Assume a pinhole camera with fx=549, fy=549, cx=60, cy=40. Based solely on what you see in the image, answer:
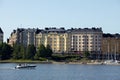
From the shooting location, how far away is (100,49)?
191625 mm

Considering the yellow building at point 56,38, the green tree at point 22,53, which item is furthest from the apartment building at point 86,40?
the green tree at point 22,53

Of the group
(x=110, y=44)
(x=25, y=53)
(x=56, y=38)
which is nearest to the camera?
→ (x=25, y=53)

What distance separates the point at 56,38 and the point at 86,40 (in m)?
11.0

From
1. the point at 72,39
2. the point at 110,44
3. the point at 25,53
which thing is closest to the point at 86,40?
the point at 72,39

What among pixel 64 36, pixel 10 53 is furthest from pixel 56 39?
pixel 10 53

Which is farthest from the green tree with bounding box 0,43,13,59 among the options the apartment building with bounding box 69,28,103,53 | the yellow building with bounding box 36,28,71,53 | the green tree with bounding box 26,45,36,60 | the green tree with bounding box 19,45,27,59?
the apartment building with bounding box 69,28,103,53

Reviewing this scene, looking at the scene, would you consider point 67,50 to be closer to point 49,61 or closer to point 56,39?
point 56,39

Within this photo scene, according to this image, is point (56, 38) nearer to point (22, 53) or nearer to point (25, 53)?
point (22, 53)

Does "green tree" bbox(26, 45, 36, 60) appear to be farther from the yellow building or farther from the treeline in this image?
the yellow building

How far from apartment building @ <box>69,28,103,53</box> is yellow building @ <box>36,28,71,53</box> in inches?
86.9

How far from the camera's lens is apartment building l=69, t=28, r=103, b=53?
623ft

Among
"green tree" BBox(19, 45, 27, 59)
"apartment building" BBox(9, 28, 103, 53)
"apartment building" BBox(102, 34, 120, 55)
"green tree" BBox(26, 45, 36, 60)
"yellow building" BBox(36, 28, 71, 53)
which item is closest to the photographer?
"green tree" BBox(19, 45, 27, 59)

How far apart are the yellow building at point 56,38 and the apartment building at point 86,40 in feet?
7.24

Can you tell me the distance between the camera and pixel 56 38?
195000 millimetres
